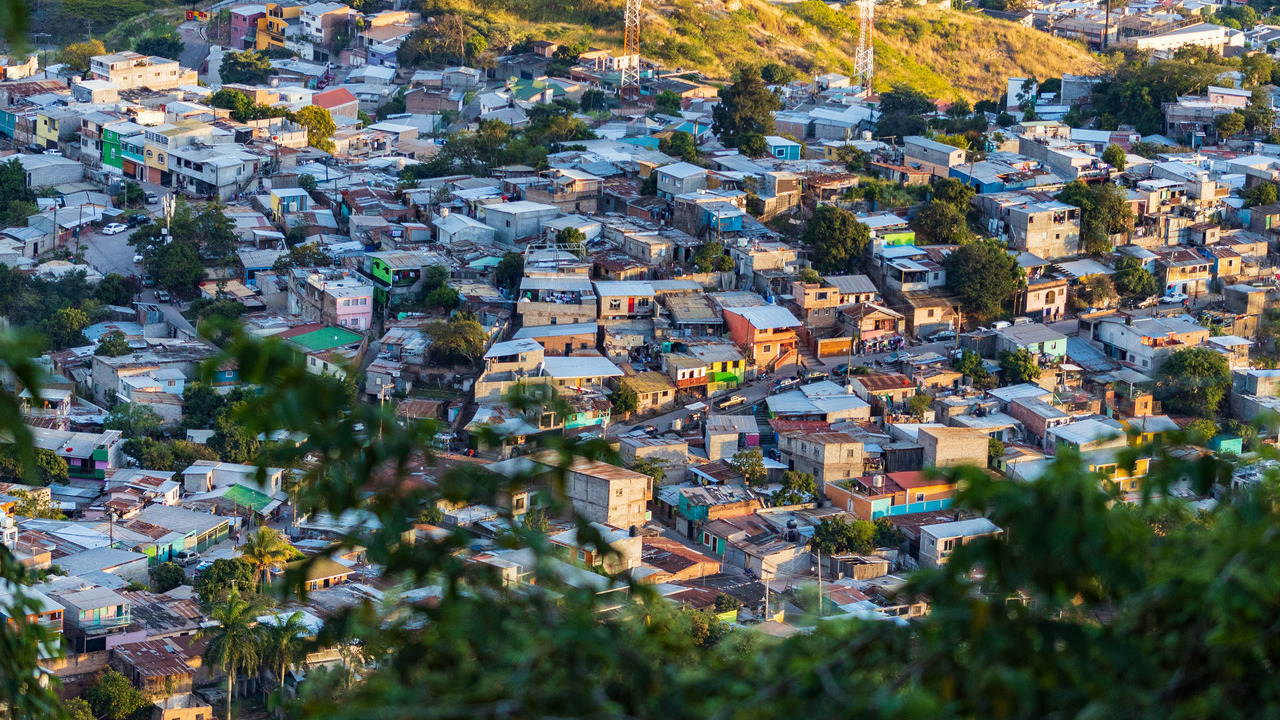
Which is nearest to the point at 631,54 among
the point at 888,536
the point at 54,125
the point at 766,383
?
the point at 54,125

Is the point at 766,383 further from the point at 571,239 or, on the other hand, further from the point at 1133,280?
the point at 1133,280

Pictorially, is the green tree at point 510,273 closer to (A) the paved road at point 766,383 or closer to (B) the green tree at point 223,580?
(A) the paved road at point 766,383

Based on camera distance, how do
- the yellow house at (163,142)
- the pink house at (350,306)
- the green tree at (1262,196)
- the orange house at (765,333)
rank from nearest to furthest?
the orange house at (765,333)
the pink house at (350,306)
the green tree at (1262,196)
the yellow house at (163,142)

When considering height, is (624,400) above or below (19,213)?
below

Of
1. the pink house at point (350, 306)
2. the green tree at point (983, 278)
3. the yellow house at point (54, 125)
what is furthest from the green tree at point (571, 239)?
the yellow house at point (54, 125)

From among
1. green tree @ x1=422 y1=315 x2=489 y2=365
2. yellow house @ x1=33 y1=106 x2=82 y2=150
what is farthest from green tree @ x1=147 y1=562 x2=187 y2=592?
yellow house @ x1=33 y1=106 x2=82 y2=150
